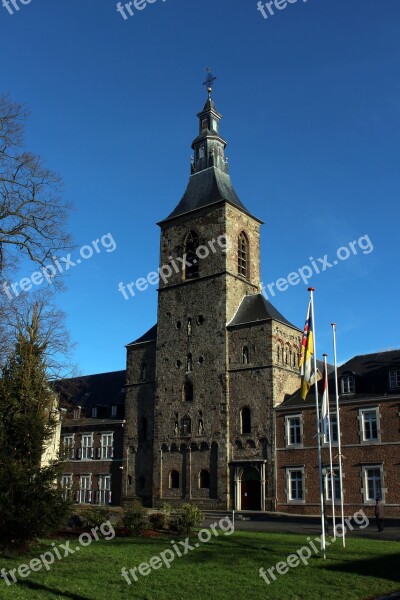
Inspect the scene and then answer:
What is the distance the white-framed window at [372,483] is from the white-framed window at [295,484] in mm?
3998

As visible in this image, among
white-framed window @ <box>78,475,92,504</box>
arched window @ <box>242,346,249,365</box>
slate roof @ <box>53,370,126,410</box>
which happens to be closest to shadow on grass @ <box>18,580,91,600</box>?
arched window @ <box>242,346,249,365</box>

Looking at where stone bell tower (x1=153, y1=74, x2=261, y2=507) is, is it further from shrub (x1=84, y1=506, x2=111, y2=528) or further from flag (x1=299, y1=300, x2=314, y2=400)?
flag (x1=299, y1=300, x2=314, y2=400)

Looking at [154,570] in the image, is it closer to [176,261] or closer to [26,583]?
[26,583]

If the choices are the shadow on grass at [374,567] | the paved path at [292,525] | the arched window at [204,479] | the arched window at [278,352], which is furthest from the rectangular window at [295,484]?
the shadow on grass at [374,567]

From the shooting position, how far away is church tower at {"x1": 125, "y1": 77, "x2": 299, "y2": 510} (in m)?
40.5

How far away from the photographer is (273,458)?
128ft

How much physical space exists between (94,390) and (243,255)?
66.7 ft

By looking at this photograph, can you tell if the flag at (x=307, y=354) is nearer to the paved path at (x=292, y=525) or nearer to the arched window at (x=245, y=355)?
the paved path at (x=292, y=525)

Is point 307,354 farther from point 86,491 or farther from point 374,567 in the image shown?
point 86,491

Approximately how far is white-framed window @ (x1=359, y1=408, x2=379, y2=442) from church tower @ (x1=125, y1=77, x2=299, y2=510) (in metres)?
6.18

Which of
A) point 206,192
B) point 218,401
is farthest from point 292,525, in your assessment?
point 206,192

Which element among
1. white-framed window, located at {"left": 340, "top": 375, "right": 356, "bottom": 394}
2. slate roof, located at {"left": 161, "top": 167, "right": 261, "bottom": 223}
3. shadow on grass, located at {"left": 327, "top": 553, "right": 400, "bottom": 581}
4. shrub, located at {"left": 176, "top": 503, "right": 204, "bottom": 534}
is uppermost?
slate roof, located at {"left": 161, "top": 167, "right": 261, "bottom": 223}

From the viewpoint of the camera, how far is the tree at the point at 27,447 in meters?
15.4

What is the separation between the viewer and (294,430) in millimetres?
38938
